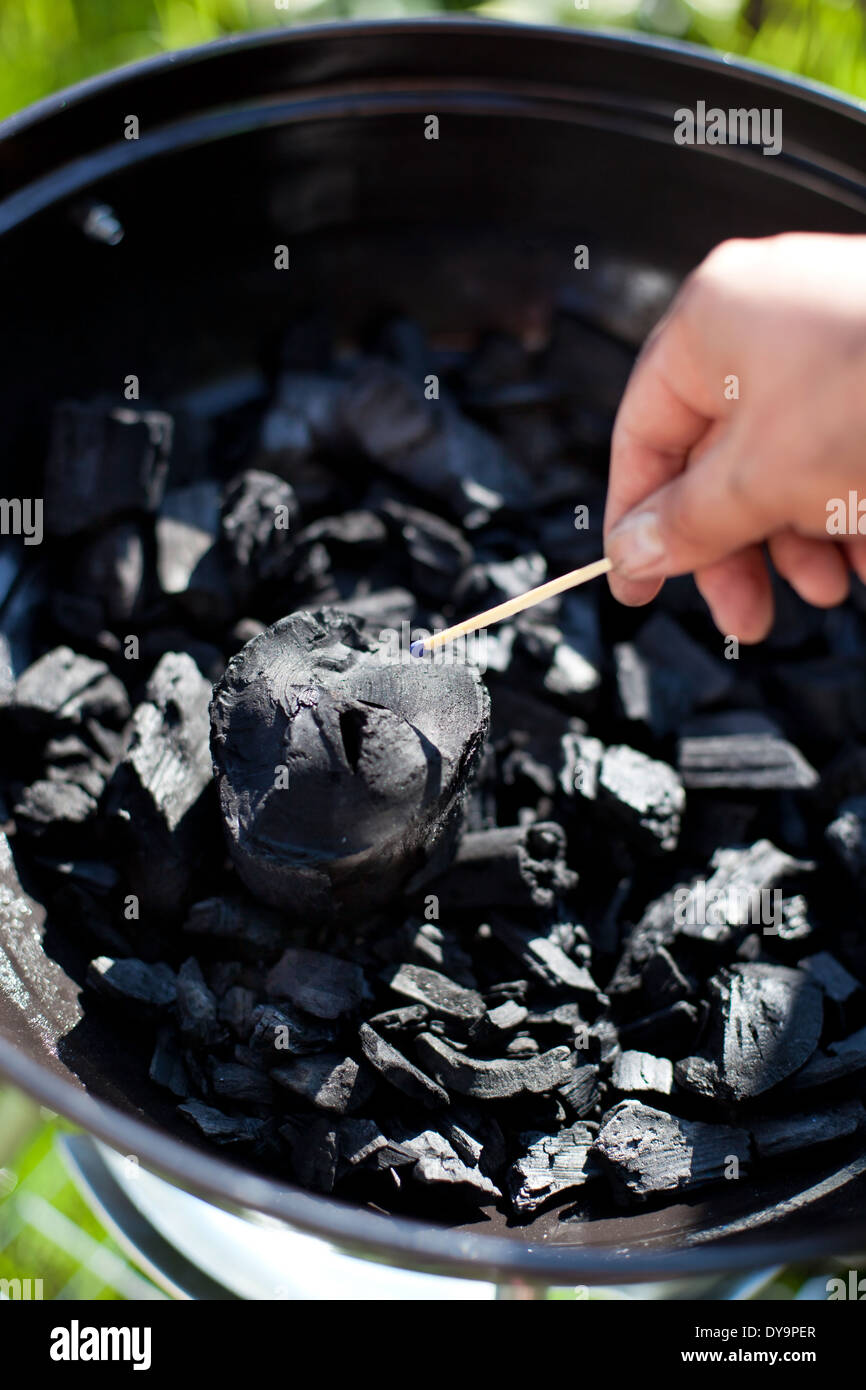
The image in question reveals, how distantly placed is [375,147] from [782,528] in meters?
1.13

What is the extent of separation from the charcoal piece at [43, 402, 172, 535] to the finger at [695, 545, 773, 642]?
926 millimetres

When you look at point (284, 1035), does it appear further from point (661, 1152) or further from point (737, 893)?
point (737, 893)

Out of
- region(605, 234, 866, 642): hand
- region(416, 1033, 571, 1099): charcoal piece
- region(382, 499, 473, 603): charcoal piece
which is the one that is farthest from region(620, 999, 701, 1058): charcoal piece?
region(382, 499, 473, 603): charcoal piece

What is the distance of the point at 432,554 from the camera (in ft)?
5.66

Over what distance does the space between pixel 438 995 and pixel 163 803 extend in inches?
17.3

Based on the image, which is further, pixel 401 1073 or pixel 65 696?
pixel 65 696

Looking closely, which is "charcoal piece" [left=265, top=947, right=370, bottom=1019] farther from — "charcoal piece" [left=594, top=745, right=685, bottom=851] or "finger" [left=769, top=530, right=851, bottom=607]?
A: "finger" [left=769, top=530, right=851, bottom=607]

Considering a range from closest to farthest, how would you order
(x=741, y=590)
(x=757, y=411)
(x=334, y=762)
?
1. (x=757, y=411)
2. (x=334, y=762)
3. (x=741, y=590)

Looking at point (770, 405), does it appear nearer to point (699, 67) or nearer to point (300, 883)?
point (300, 883)

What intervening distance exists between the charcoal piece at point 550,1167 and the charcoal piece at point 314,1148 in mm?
221

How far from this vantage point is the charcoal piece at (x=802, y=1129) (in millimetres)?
1229

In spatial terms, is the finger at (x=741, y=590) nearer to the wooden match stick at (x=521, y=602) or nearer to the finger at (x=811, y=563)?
the finger at (x=811, y=563)

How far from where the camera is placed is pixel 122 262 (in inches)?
67.9

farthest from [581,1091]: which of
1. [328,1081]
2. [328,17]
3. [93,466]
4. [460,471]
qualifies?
[328,17]
